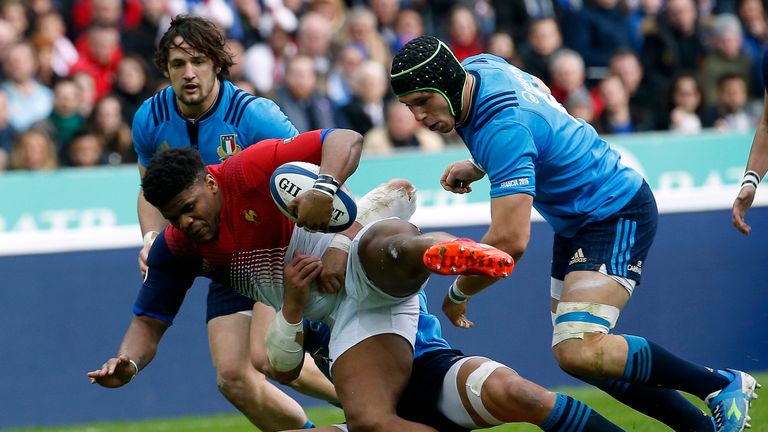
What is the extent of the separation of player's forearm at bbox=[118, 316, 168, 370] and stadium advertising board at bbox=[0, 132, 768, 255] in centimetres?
346

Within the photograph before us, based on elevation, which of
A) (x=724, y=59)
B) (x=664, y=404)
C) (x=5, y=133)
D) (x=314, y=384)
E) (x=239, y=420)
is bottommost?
(x=239, y=420)

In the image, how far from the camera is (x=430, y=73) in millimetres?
5926

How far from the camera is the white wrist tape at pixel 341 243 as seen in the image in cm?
600

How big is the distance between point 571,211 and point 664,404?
40.0 inches

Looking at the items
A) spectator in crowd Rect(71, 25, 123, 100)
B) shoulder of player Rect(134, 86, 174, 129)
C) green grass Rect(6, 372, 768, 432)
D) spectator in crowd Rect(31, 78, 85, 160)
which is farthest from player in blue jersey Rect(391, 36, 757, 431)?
spectator in crowd Rect(71, 25, 123, 100)

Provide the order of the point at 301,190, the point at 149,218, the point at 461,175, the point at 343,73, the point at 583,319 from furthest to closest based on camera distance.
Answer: the point at 343,73, the point at 149,218, the point at 461,175, the point at 583,319, the point at 301,190

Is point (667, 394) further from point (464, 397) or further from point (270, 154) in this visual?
point (270, 154)

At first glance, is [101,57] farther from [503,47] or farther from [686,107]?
[686,107]

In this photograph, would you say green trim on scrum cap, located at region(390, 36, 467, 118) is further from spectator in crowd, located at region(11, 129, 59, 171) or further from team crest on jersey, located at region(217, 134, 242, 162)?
spectator in crowd, located at region(11, 129, 59, 171)

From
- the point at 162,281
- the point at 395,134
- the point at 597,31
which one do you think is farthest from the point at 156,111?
the point at 597,31

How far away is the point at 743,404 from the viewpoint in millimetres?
6094

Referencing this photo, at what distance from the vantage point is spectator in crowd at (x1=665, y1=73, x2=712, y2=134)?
1304 cm

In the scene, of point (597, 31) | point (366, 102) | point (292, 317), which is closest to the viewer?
point (292, 317)

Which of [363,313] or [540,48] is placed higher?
[540,48]
